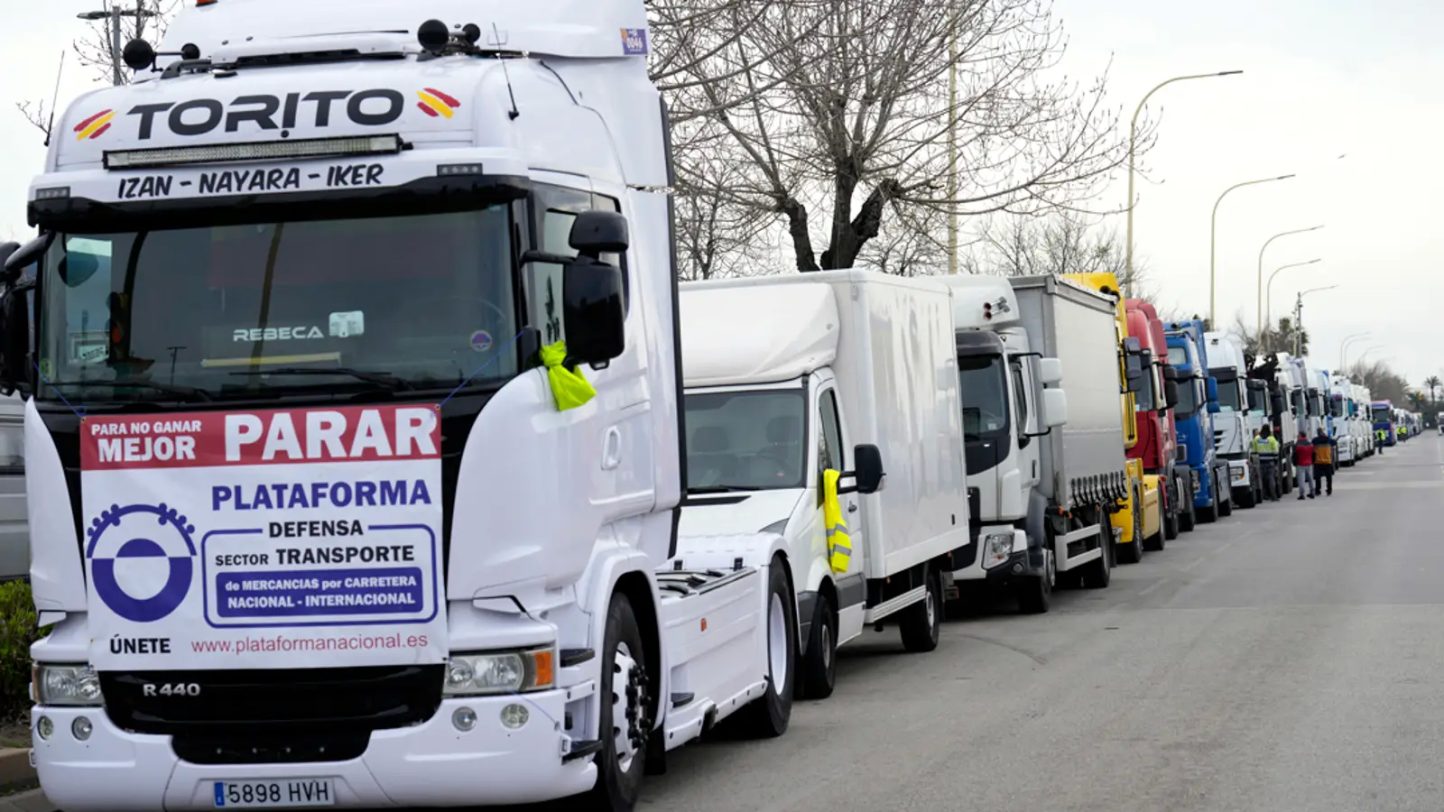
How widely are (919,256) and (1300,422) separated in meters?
27.3

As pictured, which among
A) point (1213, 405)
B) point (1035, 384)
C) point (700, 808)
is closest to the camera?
point (700, 808)

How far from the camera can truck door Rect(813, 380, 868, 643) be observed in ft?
42.5

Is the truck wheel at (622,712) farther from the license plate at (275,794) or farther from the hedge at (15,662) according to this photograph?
the hedge at (15,662)

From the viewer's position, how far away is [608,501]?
26.7 feet

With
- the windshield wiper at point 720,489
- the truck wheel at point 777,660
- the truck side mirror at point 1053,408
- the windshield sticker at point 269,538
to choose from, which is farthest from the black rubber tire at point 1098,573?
the windshield sticker at point 269,538

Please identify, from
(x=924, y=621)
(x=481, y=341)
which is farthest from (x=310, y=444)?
(x=924, y=621)

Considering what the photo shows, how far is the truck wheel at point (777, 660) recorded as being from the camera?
11109 mm

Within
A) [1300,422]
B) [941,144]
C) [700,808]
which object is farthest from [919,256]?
[1300,422]

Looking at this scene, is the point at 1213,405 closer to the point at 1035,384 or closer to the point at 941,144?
the point at 941,144

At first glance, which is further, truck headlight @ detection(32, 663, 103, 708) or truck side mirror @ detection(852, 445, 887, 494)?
truck side mirror @ detection(852, 445, 887, 494)

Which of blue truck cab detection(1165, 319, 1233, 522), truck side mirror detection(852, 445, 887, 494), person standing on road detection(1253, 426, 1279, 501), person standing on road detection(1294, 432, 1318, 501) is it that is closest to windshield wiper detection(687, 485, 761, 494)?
truck side mirror detection(852, 445, 887, 494)

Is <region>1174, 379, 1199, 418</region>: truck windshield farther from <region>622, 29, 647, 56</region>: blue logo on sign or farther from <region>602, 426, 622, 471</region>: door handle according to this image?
<region>602, 426, 622, 471</region>: door handle

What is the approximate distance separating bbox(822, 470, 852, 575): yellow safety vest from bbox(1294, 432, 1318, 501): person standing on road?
1425 inches

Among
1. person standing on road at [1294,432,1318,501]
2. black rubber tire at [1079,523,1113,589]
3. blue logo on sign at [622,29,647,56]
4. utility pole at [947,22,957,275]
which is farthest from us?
person standing on road at [1294,432,1318,501]
